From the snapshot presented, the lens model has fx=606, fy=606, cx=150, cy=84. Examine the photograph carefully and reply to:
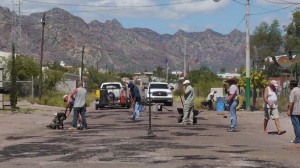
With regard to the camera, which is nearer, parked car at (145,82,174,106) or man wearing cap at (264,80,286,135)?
man wearing cap at (264,80,286,135)

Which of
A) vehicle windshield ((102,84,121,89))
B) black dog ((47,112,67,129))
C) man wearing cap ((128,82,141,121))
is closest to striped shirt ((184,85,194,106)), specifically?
man wearing cap ((128,82,141,121))

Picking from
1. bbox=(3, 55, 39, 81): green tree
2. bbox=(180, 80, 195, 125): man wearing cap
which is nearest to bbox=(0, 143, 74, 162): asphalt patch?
bbox=(180, 80, 195, 125): man wearing cap

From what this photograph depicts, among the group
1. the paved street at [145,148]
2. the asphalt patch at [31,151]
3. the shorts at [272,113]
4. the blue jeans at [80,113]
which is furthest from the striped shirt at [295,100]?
the blue jeans at [80,113]

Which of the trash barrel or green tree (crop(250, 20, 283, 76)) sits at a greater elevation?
green tree (crop(250, 20, 283, 76))

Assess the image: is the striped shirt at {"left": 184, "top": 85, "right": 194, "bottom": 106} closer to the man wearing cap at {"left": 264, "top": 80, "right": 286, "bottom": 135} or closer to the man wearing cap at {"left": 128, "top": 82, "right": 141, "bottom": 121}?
the man wearing cap at {"left": 128, "top": 82, "right": 141, "bottom": 121}

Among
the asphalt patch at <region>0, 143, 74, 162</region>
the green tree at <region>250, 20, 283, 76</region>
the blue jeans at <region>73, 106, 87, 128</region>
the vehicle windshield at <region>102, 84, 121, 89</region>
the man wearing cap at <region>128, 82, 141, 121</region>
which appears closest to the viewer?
the asphalt patch at <region>0, 143, 74, 162</region>

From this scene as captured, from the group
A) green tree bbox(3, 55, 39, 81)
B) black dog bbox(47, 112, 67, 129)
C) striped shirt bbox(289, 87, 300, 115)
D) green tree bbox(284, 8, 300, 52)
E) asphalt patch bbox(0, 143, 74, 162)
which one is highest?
green tree bbox(284, 8, 300, 52)

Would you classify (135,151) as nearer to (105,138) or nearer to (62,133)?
(105,138)

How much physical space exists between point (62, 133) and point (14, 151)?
4852 mm

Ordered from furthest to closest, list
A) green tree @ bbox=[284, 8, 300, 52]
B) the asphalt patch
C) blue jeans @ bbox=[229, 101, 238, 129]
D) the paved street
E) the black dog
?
green tree @ bbox=[284, 8, 300, 52]
the black dog
blue jeans @ bbox=[229, 101, 238, 129]
the asphalt patch
the paved street

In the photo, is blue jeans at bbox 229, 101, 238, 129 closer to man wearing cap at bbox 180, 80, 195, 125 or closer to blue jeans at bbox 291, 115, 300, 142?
man wearing cap at bbox 180, 80, 195, 125

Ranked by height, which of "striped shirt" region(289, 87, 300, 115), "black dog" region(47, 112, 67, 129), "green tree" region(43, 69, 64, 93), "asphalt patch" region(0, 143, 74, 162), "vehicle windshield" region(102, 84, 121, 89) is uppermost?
"green tree" region(43, 69, 64, 93)

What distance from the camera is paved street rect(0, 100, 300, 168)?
1169 centimetres

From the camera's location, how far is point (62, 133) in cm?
1869
